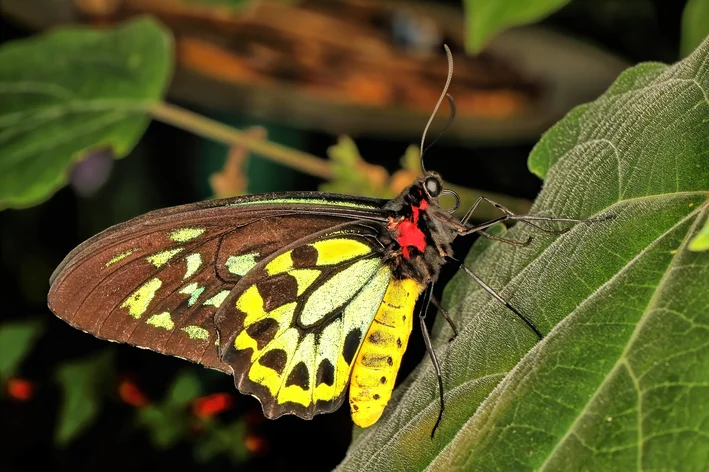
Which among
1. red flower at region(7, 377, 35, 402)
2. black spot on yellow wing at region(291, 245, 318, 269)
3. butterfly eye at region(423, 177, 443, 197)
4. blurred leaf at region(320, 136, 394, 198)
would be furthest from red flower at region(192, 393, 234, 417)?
butterfly eye at region(423, 177, 443, 197)

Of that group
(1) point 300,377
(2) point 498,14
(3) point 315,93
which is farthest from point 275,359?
(3) point 315,93

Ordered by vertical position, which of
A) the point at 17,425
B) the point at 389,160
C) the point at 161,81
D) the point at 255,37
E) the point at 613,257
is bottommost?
the point at 17,425

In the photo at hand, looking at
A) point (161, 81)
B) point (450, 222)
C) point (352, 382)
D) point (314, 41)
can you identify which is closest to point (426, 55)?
point (314, 41)

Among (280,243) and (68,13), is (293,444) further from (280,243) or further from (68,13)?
(68,13)

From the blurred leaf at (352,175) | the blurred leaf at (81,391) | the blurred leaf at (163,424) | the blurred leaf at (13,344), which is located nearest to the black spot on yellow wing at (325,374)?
the blurred leaf at (352,175)

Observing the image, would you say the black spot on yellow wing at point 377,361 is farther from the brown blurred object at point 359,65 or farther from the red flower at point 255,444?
the brown blurred object at point 359,65

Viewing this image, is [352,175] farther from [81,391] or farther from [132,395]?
[81,391]
